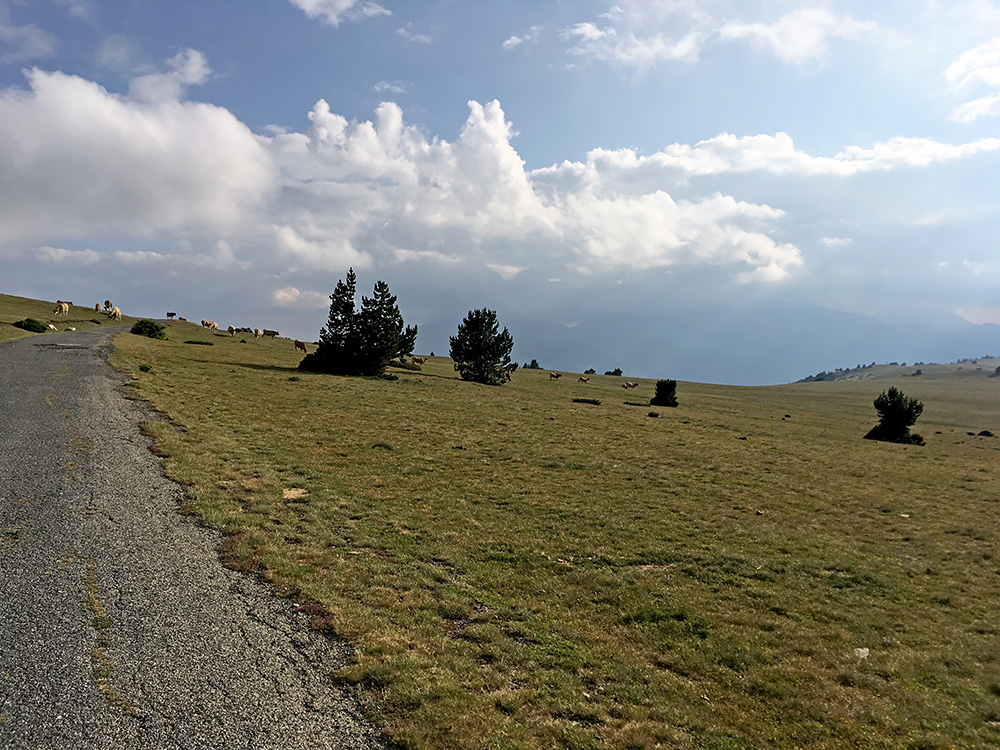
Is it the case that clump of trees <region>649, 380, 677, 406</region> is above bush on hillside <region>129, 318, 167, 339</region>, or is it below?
below

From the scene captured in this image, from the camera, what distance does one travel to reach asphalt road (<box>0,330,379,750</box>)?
661 centimetres

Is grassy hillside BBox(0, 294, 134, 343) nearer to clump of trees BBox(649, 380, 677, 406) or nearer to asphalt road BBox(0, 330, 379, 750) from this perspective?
asphalt road BBox(0, 330, 379, 750)

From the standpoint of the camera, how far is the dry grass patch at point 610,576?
8.20 m

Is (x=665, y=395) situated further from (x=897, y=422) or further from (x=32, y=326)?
(x=32, y=326)

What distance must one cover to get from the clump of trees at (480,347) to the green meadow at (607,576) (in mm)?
38796

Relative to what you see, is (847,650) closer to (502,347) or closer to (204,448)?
(204,448)

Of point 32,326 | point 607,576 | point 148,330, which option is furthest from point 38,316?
point 607,576

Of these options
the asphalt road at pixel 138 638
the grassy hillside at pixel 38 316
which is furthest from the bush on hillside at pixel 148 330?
the asphalt road at pixel 138 638

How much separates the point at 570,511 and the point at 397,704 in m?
12.7

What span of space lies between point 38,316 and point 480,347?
69.0m

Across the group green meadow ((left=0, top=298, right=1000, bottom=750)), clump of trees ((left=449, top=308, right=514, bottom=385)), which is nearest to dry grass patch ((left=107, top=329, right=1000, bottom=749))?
green meadow ((left=0, top=298, right=1000, bottom=750))

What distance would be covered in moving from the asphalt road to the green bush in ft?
197

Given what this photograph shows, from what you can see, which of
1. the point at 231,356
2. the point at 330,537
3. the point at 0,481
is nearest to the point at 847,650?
the point at 330,537

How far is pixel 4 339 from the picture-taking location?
1858 inches
